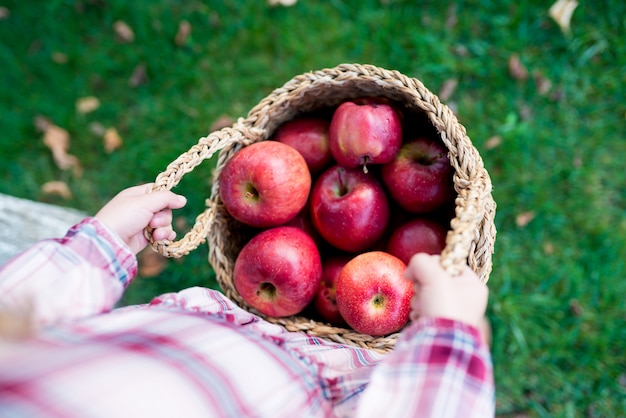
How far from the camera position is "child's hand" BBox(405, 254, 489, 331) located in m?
0.89

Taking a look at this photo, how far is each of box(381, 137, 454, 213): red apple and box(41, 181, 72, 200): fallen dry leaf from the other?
1392mm

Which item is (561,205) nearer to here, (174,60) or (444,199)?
(444,199)

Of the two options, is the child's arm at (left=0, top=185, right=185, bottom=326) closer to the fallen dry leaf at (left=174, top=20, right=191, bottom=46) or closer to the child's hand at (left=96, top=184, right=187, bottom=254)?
the child's hand at (left=96, top=184, right=187, bottom=254)

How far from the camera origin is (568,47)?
6.28 feet

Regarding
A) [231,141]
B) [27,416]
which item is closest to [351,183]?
[231,141]

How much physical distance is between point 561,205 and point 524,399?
707mm

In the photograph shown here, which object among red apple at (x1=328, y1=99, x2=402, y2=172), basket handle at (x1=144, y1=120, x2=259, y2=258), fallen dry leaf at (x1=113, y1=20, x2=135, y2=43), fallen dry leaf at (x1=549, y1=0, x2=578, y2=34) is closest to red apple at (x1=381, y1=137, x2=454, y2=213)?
red apple at (x1=328, y1=99, x2=402, y2=172)

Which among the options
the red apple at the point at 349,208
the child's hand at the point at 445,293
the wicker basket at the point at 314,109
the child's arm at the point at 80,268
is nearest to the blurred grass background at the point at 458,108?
the wicker basket at the point at 314,109

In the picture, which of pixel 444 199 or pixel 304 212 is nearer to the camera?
pixel 444 199

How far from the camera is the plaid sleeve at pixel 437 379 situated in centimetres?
83

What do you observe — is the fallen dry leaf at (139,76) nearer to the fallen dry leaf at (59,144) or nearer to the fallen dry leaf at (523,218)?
the fallen dry leaf at (59,144)

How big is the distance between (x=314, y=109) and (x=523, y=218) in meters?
0.89

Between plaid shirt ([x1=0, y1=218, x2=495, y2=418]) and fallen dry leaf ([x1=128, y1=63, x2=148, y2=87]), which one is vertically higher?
fallen dry leaf ([x1=128, y1=63, x2=148, y2=87])

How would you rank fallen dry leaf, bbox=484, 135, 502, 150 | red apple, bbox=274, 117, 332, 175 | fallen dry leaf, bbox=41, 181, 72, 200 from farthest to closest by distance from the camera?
fallen dry leaf, bbox=41, 181, 72, 200 → fallen dry leaf, bbox=484, 135, 502, 150 → red apple, bbox=274, 117, 332, 175
